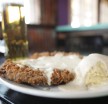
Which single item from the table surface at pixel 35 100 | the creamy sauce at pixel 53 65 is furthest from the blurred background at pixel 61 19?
the table surface at pixel 35 100

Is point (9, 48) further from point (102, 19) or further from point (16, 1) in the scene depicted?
point (102, 19)

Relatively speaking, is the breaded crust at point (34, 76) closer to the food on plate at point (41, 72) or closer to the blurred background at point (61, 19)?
the food on plate at point (41, 72)

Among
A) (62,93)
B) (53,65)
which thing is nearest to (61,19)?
(53,65)

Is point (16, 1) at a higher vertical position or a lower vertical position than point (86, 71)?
higher

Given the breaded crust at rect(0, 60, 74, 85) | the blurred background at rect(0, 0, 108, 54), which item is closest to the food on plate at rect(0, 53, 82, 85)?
the breaded crust at rect(0, 60, 74, 85)

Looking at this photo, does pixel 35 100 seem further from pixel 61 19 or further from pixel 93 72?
pixel 61 19

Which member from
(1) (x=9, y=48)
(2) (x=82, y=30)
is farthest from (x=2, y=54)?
(2) (x=82, y=30)
